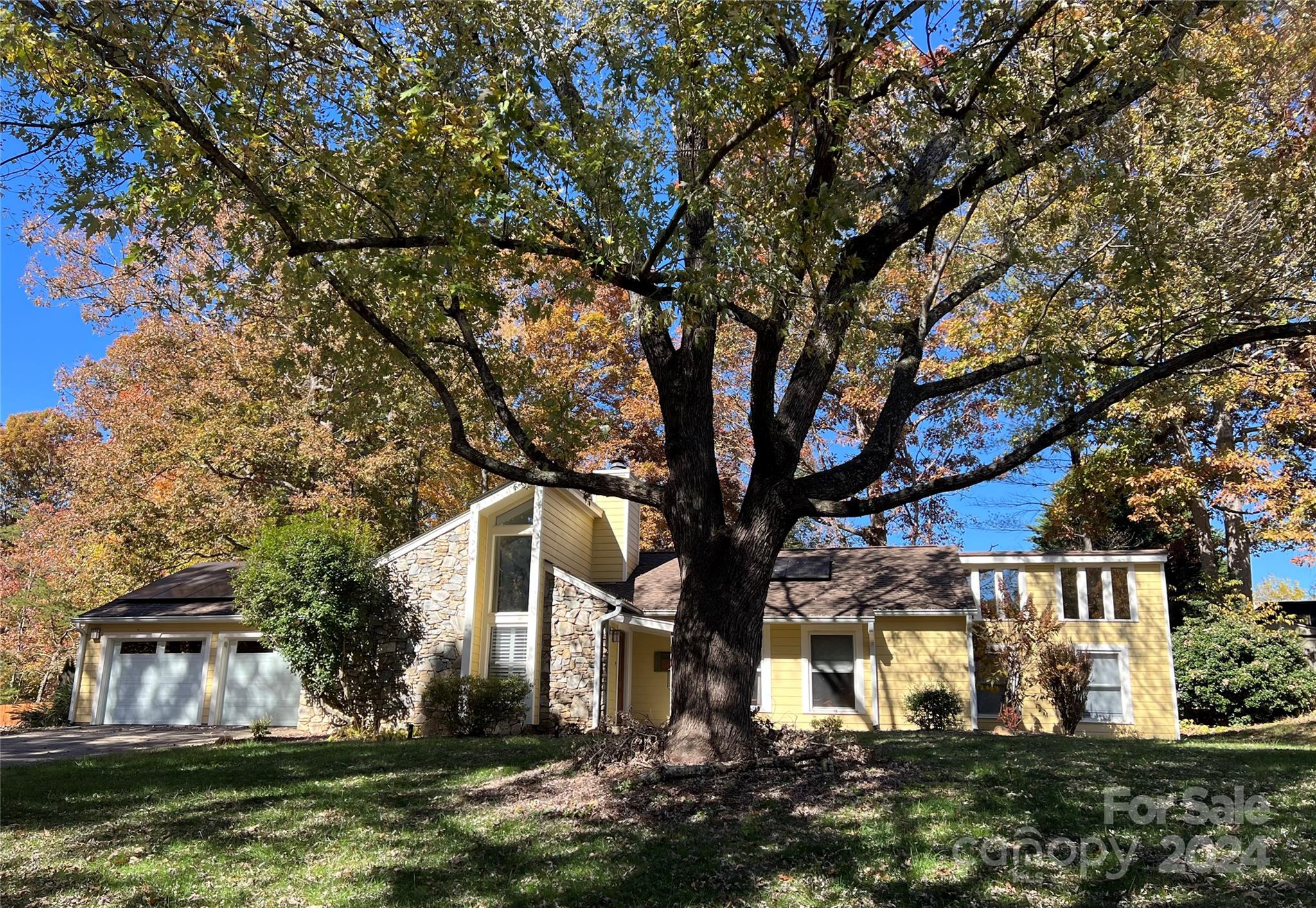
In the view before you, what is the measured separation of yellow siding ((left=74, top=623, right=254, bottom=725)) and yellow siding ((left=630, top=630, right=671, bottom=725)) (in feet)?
26.6

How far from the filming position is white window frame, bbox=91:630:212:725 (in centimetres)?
1873

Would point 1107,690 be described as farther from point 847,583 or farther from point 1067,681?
point 847,583

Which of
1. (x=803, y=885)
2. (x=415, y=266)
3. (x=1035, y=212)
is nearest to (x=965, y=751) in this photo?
(x=803, y=885)

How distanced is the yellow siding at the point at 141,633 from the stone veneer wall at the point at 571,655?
7.06 meters

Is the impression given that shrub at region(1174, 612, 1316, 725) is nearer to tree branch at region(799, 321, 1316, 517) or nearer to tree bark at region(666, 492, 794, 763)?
tree branch at region(799, 321, 1316, 517)

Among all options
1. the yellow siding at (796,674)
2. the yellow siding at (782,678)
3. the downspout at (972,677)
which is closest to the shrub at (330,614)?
the yellow siding at (782,678)

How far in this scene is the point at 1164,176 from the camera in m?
8.81

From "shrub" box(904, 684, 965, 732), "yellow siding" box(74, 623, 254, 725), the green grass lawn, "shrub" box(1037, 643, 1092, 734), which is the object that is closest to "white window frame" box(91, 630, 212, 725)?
"yellow siding" box(74, 623, 254, 725)

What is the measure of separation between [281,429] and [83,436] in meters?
12.2

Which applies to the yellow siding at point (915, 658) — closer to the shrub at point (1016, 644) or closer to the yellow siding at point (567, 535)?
the shrub at point (1016, 644)

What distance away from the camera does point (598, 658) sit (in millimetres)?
15609

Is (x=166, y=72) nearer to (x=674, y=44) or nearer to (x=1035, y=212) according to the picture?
(x=674, y=44)

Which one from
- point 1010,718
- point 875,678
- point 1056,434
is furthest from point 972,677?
point 1056,434

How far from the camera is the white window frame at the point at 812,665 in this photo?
654 inches
